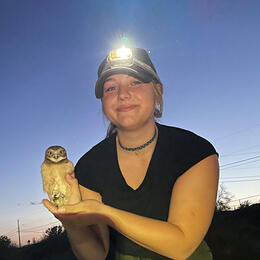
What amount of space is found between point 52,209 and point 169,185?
1.12 meters

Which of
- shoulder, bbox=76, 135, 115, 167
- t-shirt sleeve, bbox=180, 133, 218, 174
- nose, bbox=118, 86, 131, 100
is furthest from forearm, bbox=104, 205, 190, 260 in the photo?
shoulder, bbox=76, 135, 115, 167

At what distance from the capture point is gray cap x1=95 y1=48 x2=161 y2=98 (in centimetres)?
296

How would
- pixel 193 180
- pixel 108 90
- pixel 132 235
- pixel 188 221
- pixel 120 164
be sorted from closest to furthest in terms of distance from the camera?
pixel 132 235
pixel 188 221
pixel 193 180
pixel 108 90
pixel 120 164

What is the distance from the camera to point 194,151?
9.55 feet

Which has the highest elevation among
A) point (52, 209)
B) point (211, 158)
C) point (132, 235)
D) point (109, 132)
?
point (109, 132)

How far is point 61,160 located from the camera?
99.6 inches

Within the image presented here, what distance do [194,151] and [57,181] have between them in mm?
1226

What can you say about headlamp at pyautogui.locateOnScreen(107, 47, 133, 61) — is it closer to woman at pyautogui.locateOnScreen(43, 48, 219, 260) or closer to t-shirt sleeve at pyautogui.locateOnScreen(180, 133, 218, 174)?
woman at pyautogui.locateOnScreen(43, 48, 219, 260)

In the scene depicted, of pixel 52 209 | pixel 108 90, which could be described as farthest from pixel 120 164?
pixel 52 209

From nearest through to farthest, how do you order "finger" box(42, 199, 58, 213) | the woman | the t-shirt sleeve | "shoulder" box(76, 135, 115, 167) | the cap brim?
"finger" box(42, 199, 58, 213) < the woman < the t-shirt sleeve < the cap brim < "shoulder" box(76, 135, 115, 167)

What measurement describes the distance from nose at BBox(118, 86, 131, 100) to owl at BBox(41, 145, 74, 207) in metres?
0.73

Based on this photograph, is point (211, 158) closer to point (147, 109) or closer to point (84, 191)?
point (147, 109)

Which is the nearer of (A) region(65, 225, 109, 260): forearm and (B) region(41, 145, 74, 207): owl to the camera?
(B) region(41, 145, 74, 207): owl

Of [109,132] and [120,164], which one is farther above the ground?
[109,132]
